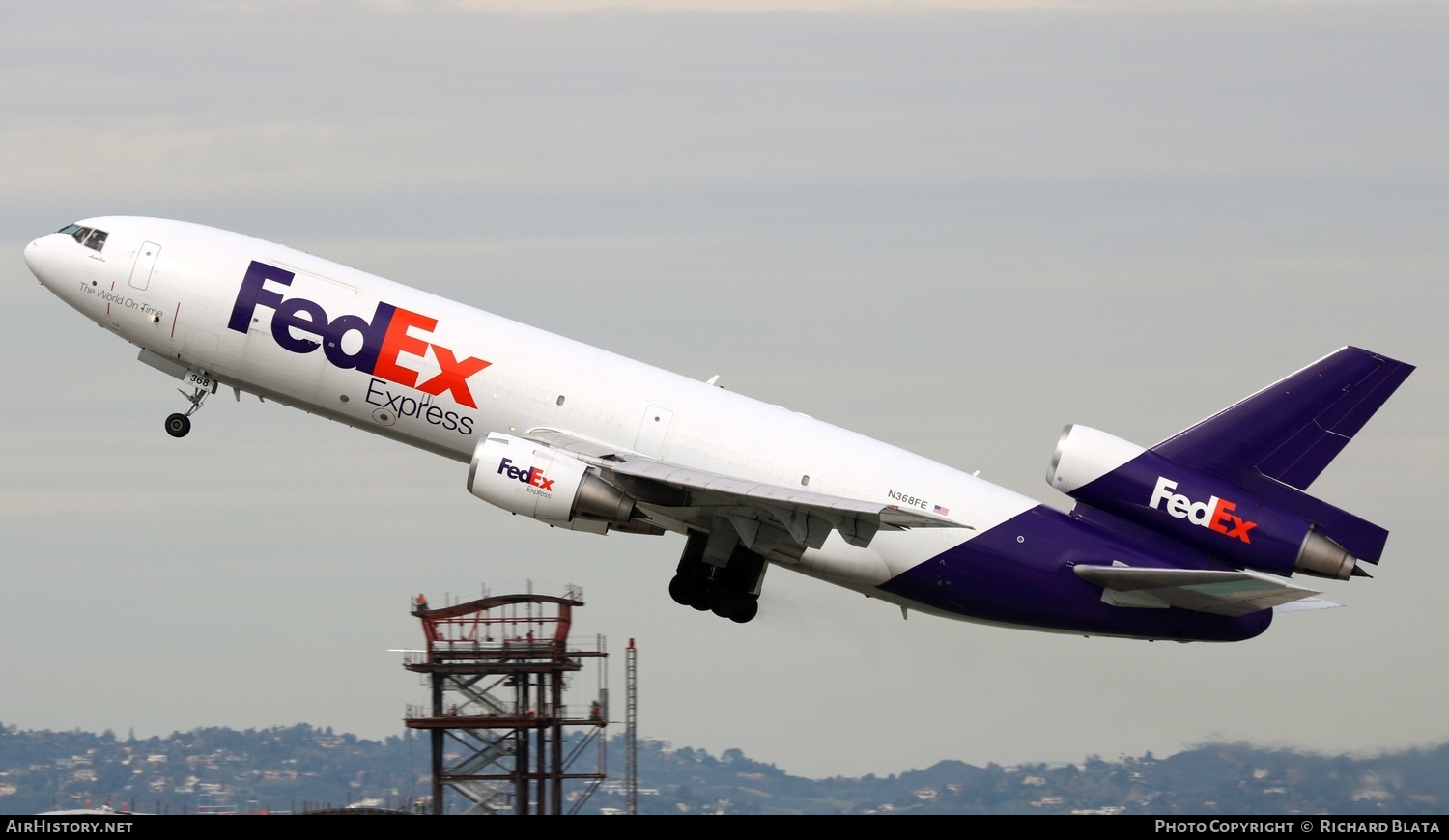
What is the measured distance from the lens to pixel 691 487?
43000 millimetres

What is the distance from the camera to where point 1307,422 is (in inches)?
1876

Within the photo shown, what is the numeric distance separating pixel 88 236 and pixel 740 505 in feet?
65.9

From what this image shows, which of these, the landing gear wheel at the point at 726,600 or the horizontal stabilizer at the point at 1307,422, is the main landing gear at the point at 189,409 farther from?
the horizontal stabilizer at the point at 1307,422

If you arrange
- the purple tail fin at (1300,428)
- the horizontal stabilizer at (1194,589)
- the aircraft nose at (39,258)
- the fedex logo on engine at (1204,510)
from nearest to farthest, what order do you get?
the horizontal stabilizer at (1194,589), the fedex logo on engine at (1204,510), the purple tail fin at (1300,428), the aircraft nose at (39,258)

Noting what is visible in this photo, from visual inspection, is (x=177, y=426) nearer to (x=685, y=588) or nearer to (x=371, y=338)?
(x=371, y=338)

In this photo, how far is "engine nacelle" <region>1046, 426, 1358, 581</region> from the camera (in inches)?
1853

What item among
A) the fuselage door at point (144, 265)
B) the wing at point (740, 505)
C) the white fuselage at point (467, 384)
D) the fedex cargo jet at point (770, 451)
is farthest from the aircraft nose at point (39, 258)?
the wing at point (740, 505)

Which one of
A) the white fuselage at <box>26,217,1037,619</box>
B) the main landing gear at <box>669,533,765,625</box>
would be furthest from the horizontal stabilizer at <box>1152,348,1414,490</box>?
the main landing gear at <box>669,533,765,625</box>

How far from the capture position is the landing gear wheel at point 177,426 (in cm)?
5047

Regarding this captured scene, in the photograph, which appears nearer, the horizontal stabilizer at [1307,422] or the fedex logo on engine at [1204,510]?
the fedex logo on engine at [1204,510]

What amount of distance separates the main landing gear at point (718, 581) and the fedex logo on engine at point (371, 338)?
295 inches

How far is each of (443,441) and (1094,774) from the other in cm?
3425

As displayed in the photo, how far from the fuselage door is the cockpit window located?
1.45 m
